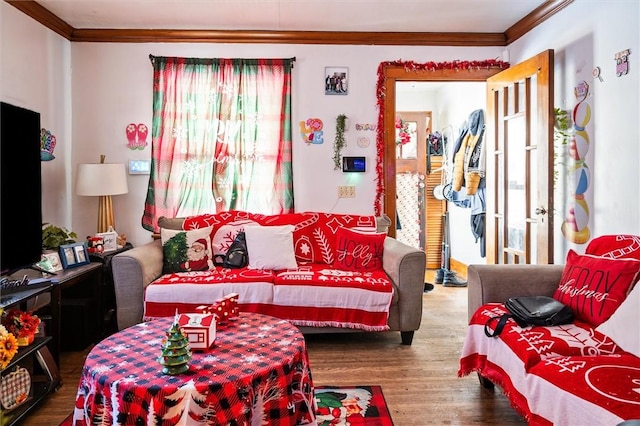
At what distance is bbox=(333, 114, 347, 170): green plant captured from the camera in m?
4.19

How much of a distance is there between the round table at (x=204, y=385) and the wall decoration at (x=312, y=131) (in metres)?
2.49

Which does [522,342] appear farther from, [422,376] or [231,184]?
[231,184]

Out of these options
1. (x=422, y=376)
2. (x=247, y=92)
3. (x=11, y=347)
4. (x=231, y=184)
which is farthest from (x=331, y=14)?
(x=11, y=347)

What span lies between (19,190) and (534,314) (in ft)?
8.95

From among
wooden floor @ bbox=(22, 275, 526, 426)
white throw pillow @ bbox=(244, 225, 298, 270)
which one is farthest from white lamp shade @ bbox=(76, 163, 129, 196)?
wooden floor @ bbox=(22, 275, 526, 426)

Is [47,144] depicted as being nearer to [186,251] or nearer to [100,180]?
[100,180]

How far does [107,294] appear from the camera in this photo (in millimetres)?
3617

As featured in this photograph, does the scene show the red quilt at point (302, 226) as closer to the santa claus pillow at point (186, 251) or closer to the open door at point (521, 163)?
the santa claus pillow at point (186, 251)

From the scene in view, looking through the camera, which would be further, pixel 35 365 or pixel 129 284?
pixel 129 284

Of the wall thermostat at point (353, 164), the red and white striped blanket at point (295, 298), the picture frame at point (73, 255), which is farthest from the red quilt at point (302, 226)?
the picture frame at point (73, 255)

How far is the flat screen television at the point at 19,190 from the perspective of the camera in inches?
93.8

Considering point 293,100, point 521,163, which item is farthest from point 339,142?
point 521,163

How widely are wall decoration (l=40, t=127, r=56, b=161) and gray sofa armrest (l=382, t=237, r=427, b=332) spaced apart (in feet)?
9.40

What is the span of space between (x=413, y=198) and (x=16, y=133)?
462 cm
